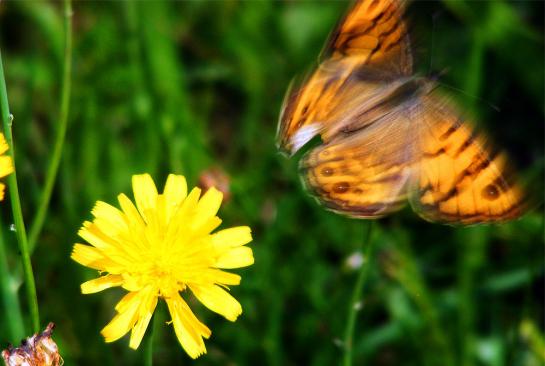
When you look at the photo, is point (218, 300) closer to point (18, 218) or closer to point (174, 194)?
point (174, 194)

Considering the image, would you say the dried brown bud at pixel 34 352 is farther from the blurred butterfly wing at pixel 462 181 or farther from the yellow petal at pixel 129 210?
the blurred butterfly wing at pixel 462 181

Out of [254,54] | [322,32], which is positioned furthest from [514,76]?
[254,54]

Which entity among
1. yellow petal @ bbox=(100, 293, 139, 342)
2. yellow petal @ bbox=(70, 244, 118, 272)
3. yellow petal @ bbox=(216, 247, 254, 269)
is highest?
yellow petal @ bbox=(70, 244, 118, 272)

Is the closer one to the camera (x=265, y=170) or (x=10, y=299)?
(x=10, y=299)

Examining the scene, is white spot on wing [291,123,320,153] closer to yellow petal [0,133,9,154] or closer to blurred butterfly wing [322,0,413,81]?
blurred butterfly wing [322,0,413,81]

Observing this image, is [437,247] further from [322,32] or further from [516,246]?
[322,32]

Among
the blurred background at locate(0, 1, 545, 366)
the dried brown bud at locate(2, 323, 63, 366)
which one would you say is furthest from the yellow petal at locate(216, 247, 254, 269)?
the blurred background at locate(0, 1, 545, 366)

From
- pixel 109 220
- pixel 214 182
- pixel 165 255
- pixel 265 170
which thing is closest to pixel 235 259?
pixel 165 255

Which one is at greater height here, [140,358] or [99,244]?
[99,244]
